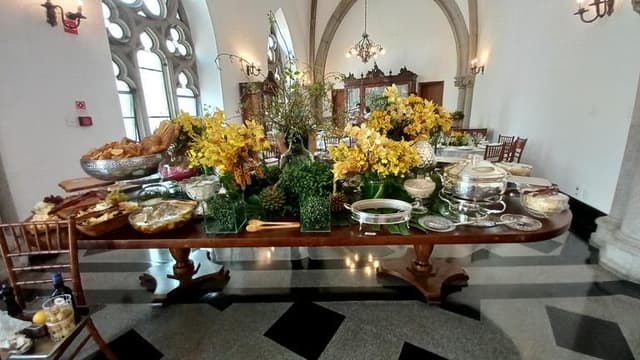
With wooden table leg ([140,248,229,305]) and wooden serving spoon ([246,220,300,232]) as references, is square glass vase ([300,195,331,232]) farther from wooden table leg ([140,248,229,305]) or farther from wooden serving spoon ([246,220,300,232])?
wooden table leg ([140,248,229,305])

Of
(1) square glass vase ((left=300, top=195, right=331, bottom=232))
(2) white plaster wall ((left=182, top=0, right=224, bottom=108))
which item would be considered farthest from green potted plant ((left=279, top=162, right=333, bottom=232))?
(2) white plaster wall ((left=182, top=0, right=224, bottom=108))

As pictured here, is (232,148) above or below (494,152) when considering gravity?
above

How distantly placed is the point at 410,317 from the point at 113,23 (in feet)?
15.5

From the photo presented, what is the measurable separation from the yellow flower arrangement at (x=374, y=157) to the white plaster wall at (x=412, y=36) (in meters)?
9.06

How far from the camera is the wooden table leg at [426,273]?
1.82m

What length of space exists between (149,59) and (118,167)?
348cm

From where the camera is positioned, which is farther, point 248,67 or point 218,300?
point 248,67

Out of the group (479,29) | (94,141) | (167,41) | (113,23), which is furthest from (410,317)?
(479,29)

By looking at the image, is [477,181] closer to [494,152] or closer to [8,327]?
[8,327]

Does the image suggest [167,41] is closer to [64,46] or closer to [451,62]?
[64,46]

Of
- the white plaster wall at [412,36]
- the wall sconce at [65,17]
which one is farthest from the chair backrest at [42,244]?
the white plaster wall at [412,36]

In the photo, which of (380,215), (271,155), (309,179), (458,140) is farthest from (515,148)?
(309,179)

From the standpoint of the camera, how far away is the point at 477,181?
127 cm

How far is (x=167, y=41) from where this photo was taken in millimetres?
4305
